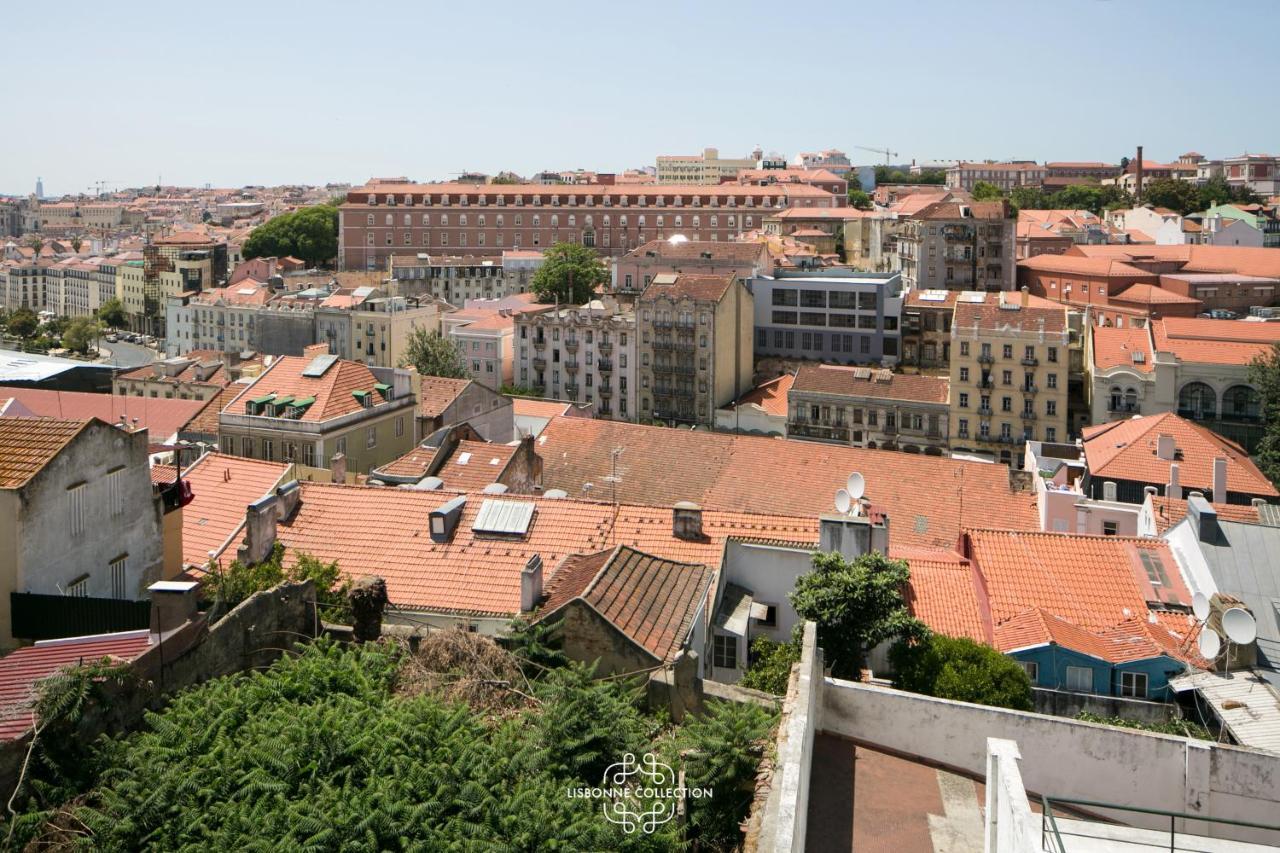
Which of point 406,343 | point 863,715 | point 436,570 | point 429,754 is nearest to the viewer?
point 429,754

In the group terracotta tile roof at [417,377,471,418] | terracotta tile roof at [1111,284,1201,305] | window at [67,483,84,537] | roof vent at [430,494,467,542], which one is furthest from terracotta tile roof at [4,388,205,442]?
terracotta tile roof at [1111,284,1201,305]

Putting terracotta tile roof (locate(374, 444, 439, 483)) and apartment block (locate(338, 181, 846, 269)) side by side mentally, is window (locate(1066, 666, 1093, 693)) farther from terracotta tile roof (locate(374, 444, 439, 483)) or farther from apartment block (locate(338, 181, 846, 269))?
apartment block (locate(338, 181, 846, 269))

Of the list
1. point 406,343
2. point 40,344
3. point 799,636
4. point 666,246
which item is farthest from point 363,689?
point 40,344

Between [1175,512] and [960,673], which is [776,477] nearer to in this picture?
[1175,512]

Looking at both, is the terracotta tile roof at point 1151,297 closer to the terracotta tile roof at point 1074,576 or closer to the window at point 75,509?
the terracotta tile roof at point 1074,576

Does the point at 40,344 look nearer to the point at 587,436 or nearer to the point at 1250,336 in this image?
the point at 587,436

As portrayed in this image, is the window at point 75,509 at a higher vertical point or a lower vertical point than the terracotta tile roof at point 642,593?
higher

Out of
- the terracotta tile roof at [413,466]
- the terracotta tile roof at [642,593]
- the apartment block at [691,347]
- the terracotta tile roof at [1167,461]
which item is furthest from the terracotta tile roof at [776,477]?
the apartment block at [691,347]
